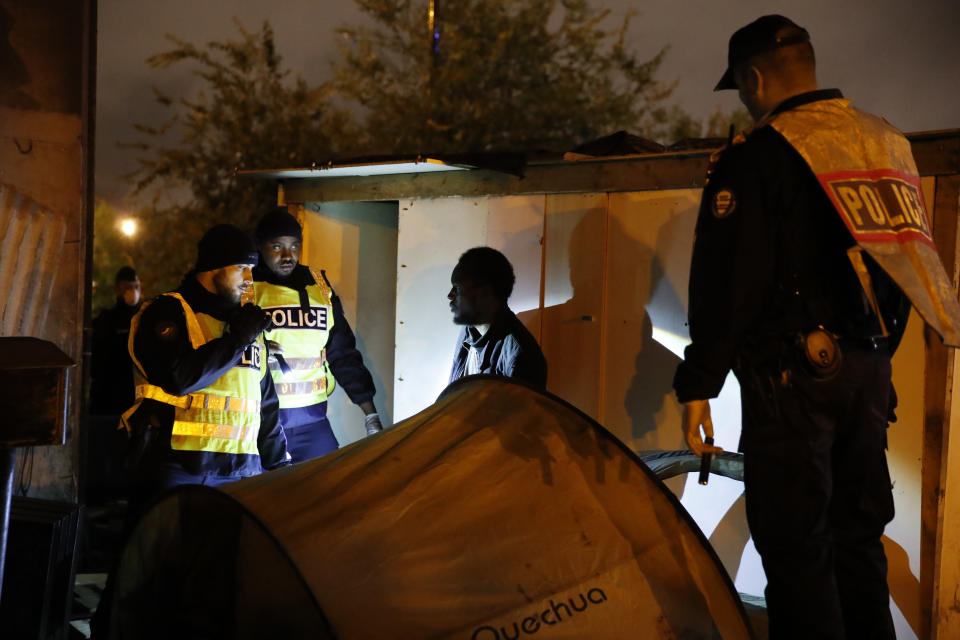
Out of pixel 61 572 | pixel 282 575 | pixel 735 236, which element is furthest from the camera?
pixel 61 572

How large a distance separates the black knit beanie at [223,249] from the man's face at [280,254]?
0.73m

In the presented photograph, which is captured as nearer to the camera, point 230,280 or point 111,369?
point 230,280

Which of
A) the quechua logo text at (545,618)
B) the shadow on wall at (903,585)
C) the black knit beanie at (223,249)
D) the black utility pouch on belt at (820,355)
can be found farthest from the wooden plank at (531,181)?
the quechua logo text at (545,618)

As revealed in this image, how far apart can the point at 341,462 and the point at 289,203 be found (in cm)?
423

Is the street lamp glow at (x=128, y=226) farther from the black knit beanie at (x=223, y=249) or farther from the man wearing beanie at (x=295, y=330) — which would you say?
the black knit beanie at (x=223, y=249)

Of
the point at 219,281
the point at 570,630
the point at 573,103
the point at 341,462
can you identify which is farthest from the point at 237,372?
the point at 573,103

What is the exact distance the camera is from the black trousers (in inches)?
93.7

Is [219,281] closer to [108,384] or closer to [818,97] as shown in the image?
[818,97]

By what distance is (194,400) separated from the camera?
388cm

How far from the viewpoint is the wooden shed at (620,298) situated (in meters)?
4.04

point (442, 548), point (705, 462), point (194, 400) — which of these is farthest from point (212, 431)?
point (705, 462)

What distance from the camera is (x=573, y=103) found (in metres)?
18.7

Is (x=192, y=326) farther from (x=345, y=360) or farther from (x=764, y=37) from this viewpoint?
(x=764, y=37)

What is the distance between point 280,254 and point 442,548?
9.72 feet
